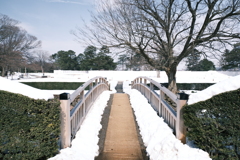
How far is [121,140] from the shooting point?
156 inches

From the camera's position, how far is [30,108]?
104 inches

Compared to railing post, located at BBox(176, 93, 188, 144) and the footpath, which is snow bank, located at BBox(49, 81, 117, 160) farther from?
railing post, located at BBox(176, 93, 188, 144)

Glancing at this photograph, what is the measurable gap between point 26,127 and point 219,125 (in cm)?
A: 280

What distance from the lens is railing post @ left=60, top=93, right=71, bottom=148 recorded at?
10.3ft

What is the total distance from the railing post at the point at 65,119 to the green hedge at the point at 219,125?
2.09 meters

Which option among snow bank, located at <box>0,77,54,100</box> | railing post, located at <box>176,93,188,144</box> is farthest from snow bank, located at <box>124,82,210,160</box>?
snow bank, located at <box>0,77,54,100</box>

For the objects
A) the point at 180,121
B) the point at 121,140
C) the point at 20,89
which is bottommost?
the point at 121,140

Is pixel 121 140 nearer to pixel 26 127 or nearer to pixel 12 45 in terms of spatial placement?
pixel 26 127

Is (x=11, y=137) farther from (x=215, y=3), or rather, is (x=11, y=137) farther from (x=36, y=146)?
(x=215, y=3)

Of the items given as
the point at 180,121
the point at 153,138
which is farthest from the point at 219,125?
the point at 153,138

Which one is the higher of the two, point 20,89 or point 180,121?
point 20,89

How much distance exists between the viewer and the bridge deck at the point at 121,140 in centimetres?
335

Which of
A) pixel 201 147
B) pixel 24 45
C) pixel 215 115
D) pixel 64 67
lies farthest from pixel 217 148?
pixel 64 67

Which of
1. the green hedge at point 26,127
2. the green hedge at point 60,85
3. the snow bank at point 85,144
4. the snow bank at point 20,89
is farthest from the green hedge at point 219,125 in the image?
the green hedge at point 60,85
